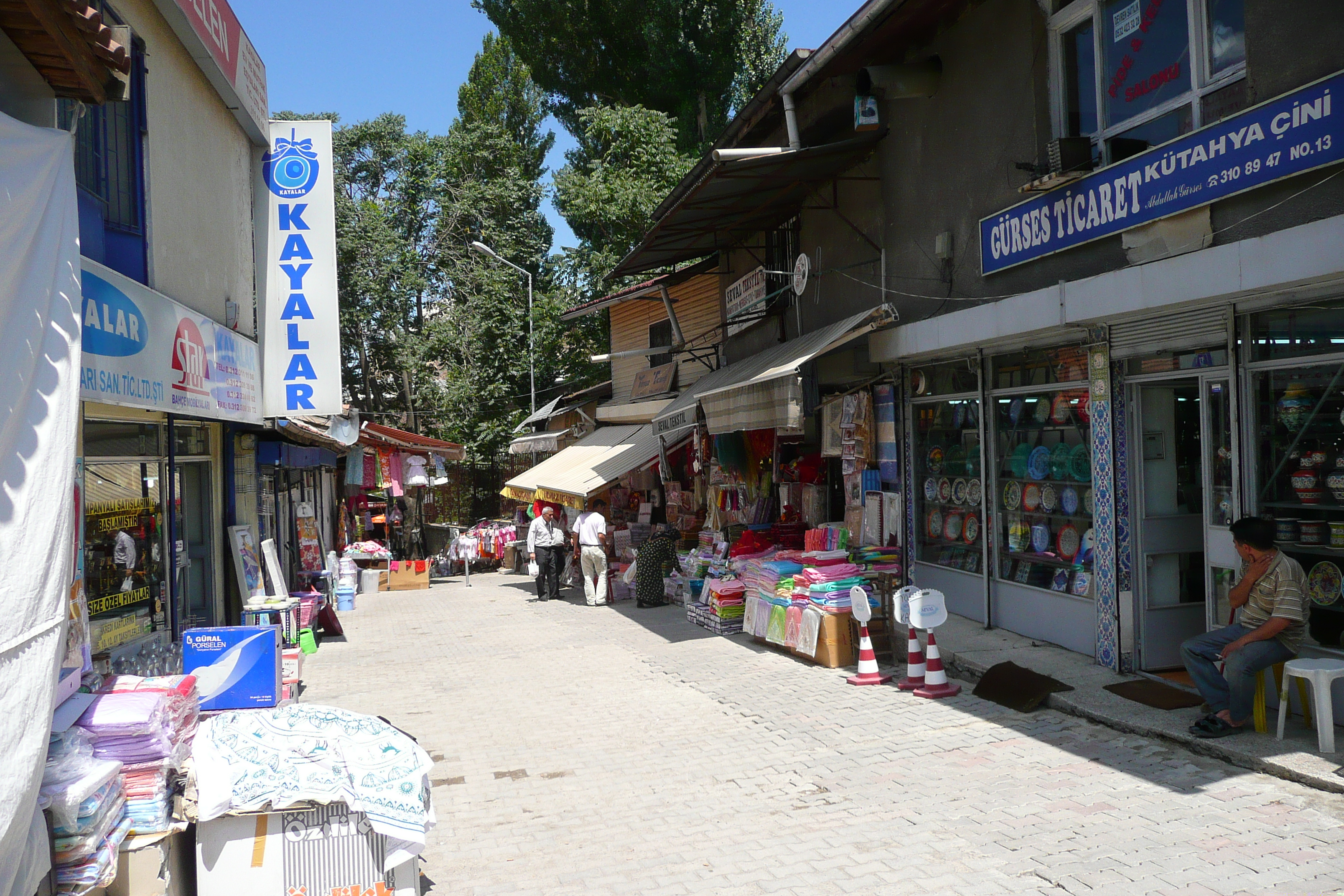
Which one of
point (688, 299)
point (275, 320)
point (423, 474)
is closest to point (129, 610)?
point (275, 320)

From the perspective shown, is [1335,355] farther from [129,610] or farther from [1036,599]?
[129,610]

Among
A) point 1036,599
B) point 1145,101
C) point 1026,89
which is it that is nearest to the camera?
Answer: point 1145,101

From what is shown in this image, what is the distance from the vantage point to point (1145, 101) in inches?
286

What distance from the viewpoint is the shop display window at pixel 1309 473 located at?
6191mm

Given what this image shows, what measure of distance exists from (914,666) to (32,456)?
6.92 metres

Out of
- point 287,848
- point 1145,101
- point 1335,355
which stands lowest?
point 287,848

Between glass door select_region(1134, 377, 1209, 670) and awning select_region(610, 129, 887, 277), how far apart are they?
446 centimetres

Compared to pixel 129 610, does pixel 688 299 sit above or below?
above

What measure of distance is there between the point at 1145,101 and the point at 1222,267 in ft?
5.94

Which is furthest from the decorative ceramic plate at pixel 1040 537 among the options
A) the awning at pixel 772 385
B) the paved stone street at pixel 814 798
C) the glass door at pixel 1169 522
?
the awning at pixel 772 385

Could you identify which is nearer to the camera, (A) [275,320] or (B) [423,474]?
(A) [275,320]

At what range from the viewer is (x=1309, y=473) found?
251 inches

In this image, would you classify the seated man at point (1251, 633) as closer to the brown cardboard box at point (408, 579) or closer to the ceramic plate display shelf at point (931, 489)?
the ceramic plate display shelf at point (931, 489)

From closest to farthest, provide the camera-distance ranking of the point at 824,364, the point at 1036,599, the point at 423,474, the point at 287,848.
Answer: the point at 287,848 → the point at 1036,599 → the point at 824,364 → the point at 423,474
